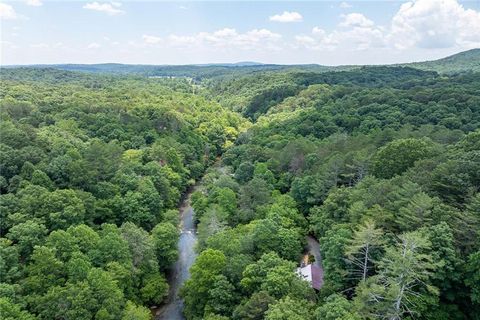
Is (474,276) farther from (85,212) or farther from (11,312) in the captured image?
(85,212)

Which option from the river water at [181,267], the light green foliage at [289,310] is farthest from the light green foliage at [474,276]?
the river water at [181,267]

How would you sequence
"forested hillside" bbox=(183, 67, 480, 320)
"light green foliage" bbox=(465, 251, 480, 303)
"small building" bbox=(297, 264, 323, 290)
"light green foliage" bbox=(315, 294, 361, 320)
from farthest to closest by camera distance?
"small building" bbox=(297, 264, 323, 290) < "forested hillside" bbox=(183, 67, 480, 320) < "light green foliage" bbox=(465, 251, 480, 303) < "light green foliage" bbox=(315, 294, 361, 320)

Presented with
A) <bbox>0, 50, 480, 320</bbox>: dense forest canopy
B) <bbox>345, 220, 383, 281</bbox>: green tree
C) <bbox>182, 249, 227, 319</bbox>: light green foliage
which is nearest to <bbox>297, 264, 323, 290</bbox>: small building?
<bbox>0, 50, 480, 320</bbox>: dense forest canopy

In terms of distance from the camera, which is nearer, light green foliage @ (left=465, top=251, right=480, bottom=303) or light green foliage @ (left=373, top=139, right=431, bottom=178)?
light green foliage @ (left=465, top=251, right=480, bottom=303)

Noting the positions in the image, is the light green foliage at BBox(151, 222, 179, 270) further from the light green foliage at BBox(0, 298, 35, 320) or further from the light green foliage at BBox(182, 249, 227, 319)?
the light green foliage at BBox(0, 298, 35, 320)

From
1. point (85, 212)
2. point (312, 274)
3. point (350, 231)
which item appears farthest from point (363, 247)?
point (85, 212)
